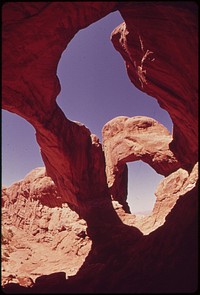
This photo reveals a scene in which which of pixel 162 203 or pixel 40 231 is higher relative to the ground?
pixel 162 203

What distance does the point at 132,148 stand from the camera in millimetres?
23422

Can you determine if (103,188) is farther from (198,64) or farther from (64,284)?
(198,64)

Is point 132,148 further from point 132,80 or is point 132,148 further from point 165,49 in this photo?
point 165,49

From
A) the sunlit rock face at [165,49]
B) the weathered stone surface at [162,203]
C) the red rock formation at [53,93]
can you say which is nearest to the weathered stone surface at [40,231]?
the red rock formation at [53,93]

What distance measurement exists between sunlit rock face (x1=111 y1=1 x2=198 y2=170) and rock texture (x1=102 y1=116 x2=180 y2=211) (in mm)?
7743

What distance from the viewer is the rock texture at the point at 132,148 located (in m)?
21.3

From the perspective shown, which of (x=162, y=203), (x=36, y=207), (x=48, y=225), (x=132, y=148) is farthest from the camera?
(x=36, y=207)

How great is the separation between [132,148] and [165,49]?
14.8 m

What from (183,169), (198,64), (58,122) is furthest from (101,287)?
(183,169)

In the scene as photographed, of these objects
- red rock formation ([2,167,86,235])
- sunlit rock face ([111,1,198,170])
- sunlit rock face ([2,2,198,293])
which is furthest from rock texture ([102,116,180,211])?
sunlit rock face ([111,1,198,170])

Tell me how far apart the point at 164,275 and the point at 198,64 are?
651cm

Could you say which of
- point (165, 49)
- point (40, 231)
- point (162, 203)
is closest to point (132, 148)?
point (162, 203)

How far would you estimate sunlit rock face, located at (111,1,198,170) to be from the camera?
24.0 ft

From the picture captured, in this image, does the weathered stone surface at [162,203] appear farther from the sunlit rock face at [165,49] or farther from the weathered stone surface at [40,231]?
the sunlit rock face at [165,49]
